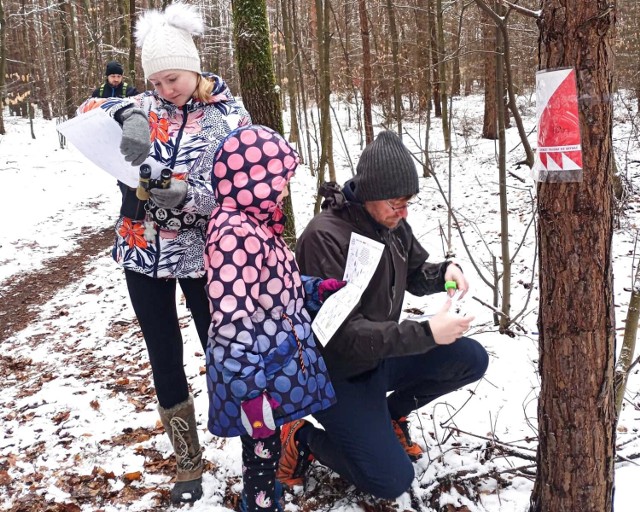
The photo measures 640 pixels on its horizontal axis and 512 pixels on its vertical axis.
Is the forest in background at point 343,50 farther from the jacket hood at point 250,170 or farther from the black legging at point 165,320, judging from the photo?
the black legging at point 165,320

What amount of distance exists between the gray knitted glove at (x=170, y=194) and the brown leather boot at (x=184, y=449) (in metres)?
0.98

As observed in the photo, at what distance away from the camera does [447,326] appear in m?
1.87

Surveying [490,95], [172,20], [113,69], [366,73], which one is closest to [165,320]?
[172,20]

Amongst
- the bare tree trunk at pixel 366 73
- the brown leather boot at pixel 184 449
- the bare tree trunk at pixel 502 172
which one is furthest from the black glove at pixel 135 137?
the bare tree trunk at pixel 366 73

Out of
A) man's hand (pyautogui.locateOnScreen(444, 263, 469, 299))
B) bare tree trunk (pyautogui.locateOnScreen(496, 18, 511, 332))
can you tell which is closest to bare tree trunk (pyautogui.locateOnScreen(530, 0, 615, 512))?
man's hand (pyautogui.locateOnScreen(444, 263, 469, 299))

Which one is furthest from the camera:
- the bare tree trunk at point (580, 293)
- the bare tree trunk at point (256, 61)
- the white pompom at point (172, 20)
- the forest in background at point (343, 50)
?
the forest in background at point (343, 50)

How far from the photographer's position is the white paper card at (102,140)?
204cm

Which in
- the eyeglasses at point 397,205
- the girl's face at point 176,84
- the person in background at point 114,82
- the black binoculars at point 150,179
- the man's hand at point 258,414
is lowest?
the man's hand at point 258,414

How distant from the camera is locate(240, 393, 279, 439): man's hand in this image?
178 centimetres

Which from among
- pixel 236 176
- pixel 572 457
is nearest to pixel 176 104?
pixel 236 176

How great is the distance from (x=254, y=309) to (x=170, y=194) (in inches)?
21.1

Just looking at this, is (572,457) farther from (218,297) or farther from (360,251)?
(218,297)

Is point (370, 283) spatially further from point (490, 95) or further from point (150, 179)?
point (490, 95)

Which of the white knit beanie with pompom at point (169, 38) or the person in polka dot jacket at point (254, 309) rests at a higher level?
the white knit beanie with pompom at point (169, 38)
